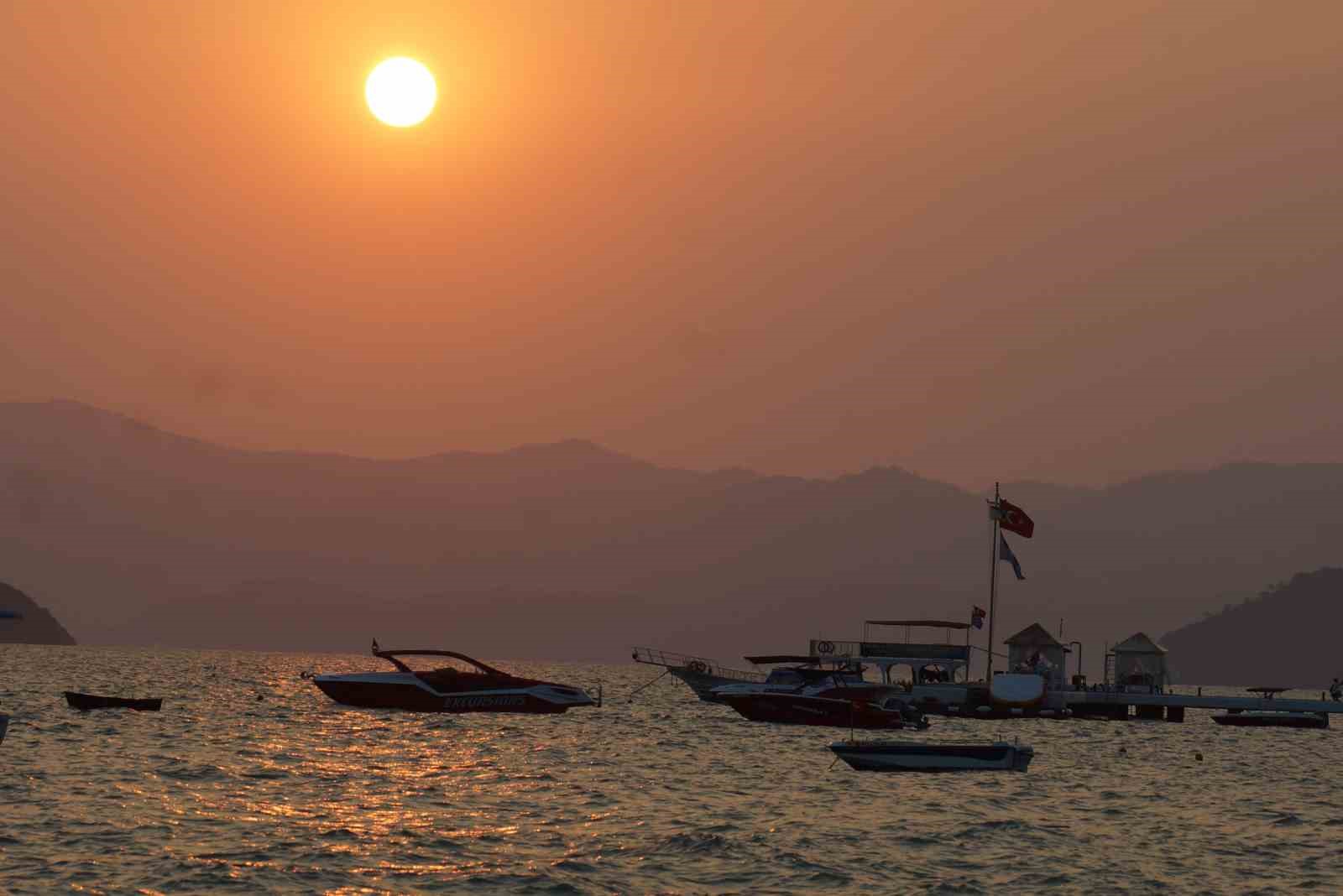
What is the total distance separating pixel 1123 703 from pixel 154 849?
11220 centimetres

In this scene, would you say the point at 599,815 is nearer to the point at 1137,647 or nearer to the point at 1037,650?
the point at 1037,650

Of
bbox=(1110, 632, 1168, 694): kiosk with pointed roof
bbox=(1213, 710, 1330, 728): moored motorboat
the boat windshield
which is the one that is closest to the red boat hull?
the boat windshield

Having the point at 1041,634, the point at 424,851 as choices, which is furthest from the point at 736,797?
the point at 1041,634

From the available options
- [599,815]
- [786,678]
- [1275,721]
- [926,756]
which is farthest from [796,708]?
[599,815]

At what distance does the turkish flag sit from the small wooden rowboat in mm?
62855

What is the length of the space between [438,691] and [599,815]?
54.9 metres

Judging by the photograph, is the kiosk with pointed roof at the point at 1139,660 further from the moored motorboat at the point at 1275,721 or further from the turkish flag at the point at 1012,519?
the turkish flag at the point at 1012,519

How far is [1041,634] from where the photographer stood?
5625 inches

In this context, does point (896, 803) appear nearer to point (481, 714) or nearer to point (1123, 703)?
point (481, 714)

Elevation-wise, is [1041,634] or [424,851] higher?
[1041,634]

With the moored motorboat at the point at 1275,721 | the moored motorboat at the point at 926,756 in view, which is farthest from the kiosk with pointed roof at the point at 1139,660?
the moored motorboat at the point at 926,756

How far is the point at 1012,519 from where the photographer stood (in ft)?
412

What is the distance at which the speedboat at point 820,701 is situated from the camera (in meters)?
97.6

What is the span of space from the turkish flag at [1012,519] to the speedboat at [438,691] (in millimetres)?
37853
